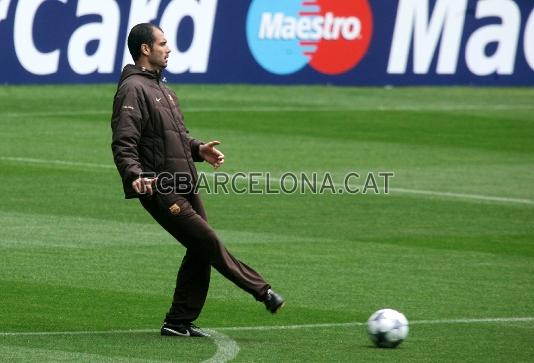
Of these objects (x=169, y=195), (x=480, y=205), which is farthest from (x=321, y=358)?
(x=480, y=205)

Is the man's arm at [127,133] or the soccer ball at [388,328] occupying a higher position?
the man's arm at [127,133]

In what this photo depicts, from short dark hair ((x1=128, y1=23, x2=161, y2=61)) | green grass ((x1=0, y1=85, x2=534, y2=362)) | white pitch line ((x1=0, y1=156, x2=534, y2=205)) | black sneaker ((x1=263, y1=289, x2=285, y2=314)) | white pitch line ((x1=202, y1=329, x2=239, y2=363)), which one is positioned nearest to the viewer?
white pitch line ((x1=202, y1=329, x2=239, y2=363))

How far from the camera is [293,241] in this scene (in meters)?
15.1

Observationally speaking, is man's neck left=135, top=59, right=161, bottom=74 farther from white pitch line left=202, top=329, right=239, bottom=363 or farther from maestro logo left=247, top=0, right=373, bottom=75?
maestro logo left=247, top=0, right=373, bottom=75

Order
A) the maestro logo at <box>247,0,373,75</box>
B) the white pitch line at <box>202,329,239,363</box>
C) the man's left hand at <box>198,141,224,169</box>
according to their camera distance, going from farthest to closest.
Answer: the maestro logo at <box>247,0,373,75</box>
the man's left hand at <box>198,141,224,169</box>
the white pitch line at <box>202,329,239,363</box>

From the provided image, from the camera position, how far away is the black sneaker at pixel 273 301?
10.1 metres

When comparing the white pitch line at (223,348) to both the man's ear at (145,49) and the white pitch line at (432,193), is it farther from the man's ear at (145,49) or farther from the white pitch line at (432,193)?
the white pitch line at (432,193)

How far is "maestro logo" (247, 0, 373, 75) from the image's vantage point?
32.6 metres

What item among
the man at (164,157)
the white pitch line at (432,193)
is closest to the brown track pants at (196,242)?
the man at (164,157)

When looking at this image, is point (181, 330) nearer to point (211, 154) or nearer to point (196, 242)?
point (196, 242)

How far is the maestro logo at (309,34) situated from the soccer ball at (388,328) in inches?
900

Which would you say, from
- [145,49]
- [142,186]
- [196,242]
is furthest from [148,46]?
[196,242]

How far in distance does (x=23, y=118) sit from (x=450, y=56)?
1202 cm

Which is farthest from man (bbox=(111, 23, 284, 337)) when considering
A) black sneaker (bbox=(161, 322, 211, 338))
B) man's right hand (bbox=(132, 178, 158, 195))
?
man's right hand (bbox=(132, 178, 158, 195))
